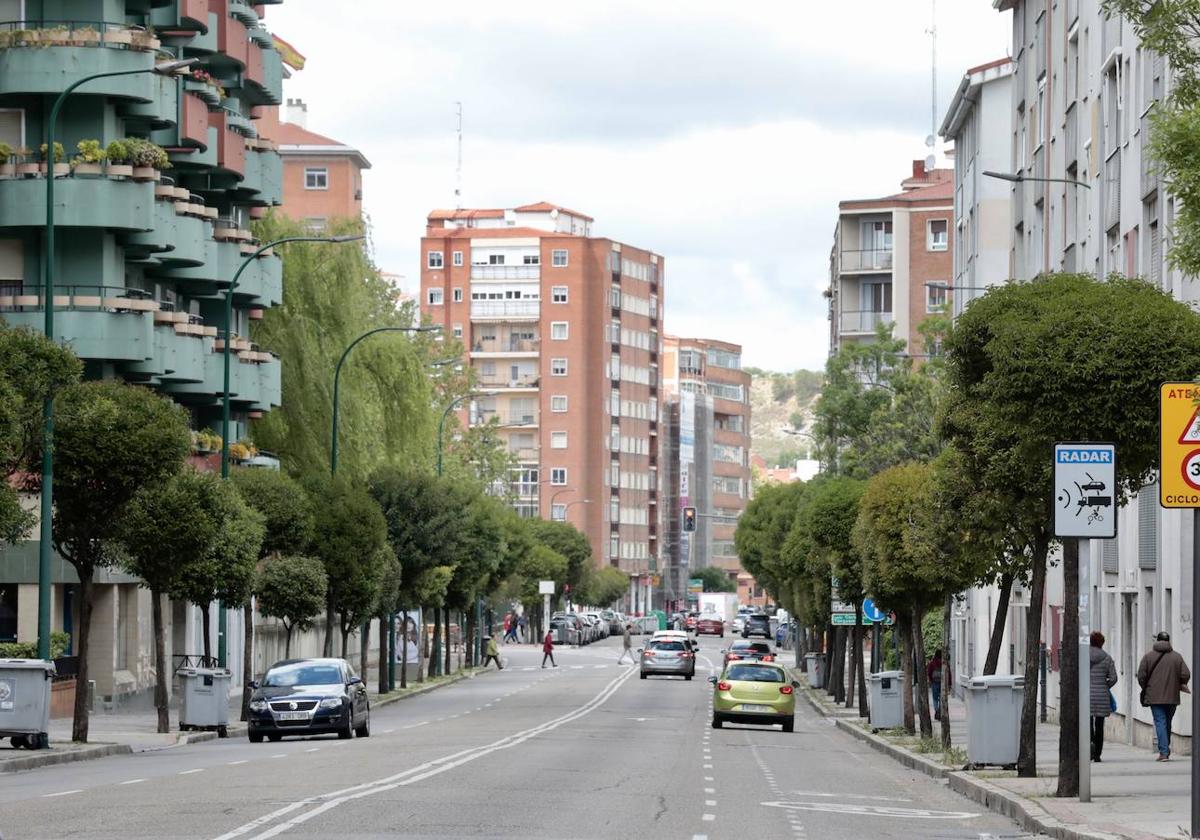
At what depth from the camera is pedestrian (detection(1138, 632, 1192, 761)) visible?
99.6 feet

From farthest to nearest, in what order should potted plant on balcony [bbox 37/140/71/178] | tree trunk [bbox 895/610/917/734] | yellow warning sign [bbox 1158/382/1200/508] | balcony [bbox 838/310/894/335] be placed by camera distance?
balcony [bbox 838/310/894/335] < potted plant on balcony [bbox 37/140/71/178] < tree trunk [bbox 895/610/917/734] < yellow warning sign [bbox 1158/382/1200/508]

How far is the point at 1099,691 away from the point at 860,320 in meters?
90.5

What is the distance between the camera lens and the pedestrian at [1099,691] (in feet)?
102

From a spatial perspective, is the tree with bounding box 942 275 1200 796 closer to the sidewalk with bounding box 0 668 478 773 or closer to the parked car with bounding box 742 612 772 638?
the sidewalk with bounding box 0 668 478 773

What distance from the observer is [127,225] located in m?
52.5

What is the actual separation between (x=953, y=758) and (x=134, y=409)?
14130 mm

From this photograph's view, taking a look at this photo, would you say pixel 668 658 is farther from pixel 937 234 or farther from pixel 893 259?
pixel 937 234

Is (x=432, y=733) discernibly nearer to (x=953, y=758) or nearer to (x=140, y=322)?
(x=953, y=758)

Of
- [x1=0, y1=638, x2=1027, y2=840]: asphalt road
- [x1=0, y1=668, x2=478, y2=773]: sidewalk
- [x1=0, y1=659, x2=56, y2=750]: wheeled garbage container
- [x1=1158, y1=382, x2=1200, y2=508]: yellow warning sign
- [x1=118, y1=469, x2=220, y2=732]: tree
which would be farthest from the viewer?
[x1=118, y1=469, x2=220, y2=732]: tree

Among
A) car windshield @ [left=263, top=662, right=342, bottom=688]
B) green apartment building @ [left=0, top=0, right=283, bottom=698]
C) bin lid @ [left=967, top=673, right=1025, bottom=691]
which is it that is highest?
green apartment building @ [left=0, top=0, right=283, bottom=698]

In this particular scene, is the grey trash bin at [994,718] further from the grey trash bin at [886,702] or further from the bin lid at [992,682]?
the grey trash bin at [886,702]

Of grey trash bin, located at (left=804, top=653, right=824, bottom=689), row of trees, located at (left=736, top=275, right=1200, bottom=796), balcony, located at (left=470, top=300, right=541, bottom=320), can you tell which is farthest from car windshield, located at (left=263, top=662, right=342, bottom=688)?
balcony, located at (left=470, top=300, right=541, bottom=320)

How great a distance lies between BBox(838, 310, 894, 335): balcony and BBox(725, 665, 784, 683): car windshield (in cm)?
7393

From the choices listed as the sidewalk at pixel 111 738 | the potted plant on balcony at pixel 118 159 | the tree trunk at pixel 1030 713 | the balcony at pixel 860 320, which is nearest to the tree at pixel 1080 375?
the tree trunk at pixel 1030 713
